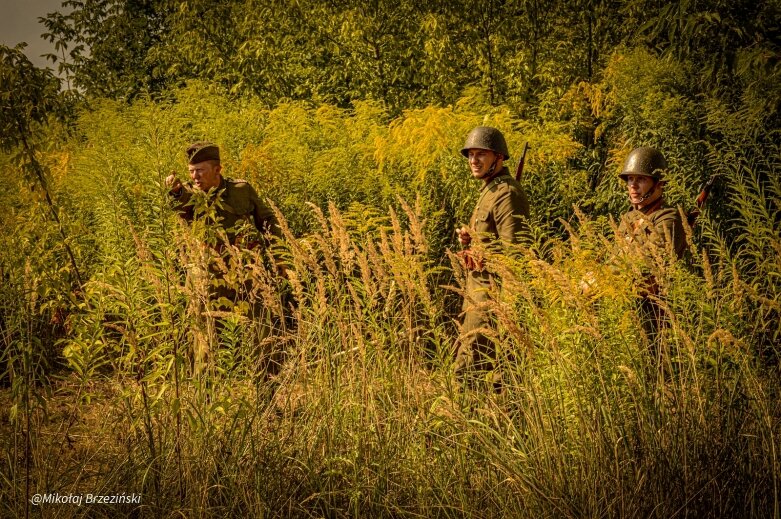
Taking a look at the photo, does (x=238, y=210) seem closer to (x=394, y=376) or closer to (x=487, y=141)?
(x=487, y=141)

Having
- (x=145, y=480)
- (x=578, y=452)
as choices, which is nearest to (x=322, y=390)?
(x=145, y=480)

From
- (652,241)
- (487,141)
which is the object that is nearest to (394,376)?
(652,241)

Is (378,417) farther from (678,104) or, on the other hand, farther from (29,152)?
(678,104)

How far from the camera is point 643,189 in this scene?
430 centimetres

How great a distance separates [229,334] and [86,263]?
130 inches

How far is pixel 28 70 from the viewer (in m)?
3.38

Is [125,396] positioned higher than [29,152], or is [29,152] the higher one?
[29,152]

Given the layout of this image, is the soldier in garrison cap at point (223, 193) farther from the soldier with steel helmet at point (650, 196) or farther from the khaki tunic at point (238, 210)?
the soldier with steel helmet at point (650, 196)

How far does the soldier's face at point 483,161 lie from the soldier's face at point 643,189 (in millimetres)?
789

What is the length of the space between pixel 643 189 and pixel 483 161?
937 mm

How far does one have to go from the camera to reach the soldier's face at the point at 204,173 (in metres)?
4.73

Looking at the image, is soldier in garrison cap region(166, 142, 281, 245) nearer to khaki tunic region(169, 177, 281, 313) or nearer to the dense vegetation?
khaki tunic region(169, 177, 281, 313)

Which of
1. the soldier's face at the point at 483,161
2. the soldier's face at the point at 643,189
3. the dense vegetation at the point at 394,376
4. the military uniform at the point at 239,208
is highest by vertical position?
the soldier's face at the point at 483,161

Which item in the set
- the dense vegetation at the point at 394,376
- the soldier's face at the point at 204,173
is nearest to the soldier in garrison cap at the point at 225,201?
the soldier's face at the point at 204,173
